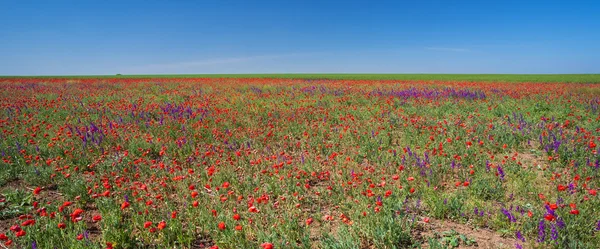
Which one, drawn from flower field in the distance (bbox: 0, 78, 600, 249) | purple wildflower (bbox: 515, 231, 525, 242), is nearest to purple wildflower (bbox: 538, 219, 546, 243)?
flower field in the distance (bbox: 0, 78, 600, 249)

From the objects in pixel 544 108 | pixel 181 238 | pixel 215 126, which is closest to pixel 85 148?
pixel 215 126

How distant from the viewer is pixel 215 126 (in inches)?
316

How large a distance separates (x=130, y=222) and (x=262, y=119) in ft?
18.8

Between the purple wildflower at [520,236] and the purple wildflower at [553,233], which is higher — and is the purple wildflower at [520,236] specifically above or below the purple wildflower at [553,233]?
below

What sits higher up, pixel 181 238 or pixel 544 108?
pixel 544 108

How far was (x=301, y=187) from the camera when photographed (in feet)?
14.6

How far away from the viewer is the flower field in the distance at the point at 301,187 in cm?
300

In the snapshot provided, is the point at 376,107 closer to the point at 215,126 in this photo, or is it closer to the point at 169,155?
the point at 215,126

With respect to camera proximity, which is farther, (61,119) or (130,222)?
(61,119)

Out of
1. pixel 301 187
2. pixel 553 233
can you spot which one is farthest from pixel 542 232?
pixel 301 187

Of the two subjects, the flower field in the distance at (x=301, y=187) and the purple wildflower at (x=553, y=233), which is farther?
the flower field in the distance at (x=301, y=187)

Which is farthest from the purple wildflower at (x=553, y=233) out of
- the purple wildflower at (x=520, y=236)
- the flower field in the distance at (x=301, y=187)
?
the purple wildflower at (x=520, y=236)

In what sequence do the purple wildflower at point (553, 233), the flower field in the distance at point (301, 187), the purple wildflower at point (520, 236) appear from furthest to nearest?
the flower field in the distance at point (301, 187), the purple wildflower at point (520, 236), the purple wildflower at point (553, 233)

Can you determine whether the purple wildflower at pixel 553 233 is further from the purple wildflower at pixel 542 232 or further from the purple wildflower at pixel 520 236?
the purple wildflower at pixel 520 236
